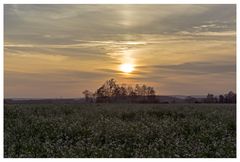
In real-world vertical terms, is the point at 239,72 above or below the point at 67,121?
above

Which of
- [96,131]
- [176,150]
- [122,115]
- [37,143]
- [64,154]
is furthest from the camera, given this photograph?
[122,115]

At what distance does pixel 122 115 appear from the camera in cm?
2241

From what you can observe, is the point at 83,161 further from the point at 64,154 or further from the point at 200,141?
the point at 200,141

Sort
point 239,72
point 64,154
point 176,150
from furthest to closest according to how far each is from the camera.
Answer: point 176,150
point 64,154
point 239,72

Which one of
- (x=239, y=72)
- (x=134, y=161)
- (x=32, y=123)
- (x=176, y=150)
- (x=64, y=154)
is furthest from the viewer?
(x=32, y=123)

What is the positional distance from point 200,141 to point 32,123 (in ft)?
21.4

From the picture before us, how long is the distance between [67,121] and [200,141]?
5.69 meters

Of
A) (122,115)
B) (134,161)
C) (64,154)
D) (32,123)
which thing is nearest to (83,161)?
(134,161)

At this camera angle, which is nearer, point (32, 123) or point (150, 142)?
point (150, 142)

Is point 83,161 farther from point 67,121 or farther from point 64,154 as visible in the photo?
point 67,121

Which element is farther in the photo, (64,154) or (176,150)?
(176,150)

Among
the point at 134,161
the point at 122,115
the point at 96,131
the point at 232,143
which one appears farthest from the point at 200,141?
the point at 122,115

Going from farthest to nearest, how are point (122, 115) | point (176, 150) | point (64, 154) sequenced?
point (122, 115)
point (176, 150)
point (64, 154)

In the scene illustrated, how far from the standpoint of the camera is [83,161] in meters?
10.1
